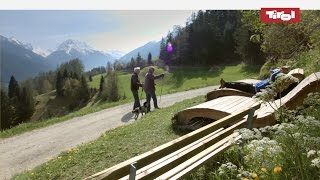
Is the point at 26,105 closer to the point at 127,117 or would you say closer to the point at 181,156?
the point at 127,117

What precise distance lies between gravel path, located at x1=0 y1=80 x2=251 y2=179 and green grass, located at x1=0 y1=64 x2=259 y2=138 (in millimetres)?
1062

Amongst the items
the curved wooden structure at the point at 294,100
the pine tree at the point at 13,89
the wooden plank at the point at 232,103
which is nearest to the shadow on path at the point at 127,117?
the wooden plank at the point at 232,103

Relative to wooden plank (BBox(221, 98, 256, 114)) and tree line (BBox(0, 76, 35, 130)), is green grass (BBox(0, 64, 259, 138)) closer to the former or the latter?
wooden plank (BBox(221, 98, 256, 114))

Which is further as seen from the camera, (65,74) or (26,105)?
(65,74)

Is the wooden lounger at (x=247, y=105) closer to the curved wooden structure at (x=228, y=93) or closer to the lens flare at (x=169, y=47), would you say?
the curved wooden structure at (x=228, y=93)

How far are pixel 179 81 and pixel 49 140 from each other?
5817 centimetres

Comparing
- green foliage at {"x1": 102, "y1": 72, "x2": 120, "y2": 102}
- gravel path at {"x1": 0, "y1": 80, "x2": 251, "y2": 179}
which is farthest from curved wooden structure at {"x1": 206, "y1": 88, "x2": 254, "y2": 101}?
green foliage at {"x1": 102, "y1": 72, "x2": 120, "y2": 102}

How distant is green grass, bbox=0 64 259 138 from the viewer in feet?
63.2

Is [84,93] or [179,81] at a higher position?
[179,81]

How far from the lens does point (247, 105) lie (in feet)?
33.3

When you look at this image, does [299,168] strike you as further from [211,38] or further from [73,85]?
[73,85]

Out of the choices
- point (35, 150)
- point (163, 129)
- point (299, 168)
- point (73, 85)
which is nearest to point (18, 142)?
point (35, 150)

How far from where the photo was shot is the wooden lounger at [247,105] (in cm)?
830

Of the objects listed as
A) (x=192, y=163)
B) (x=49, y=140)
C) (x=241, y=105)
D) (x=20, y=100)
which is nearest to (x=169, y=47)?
(x=20, y=100)
